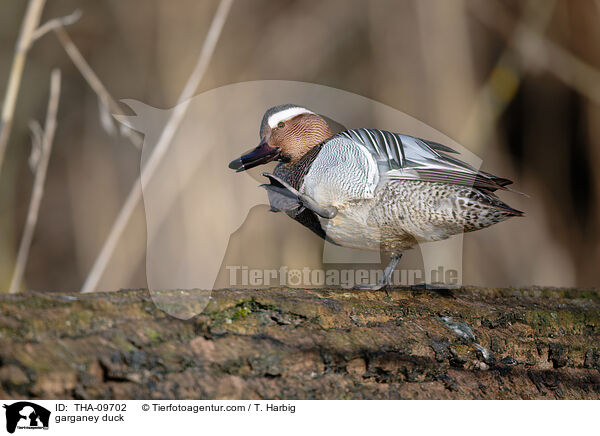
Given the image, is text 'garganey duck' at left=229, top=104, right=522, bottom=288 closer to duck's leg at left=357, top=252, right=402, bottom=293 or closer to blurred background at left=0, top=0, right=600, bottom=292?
duck's leg at left=357, top=252, right=402, bottom=293

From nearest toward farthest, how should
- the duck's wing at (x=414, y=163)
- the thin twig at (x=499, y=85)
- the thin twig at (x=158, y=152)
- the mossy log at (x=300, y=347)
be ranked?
the mossy log at (x=300, y=347), the duck's wing at (x=414, y=163), the thin twig at (x=158, y=152), the thin twig at (x=499, y=85)

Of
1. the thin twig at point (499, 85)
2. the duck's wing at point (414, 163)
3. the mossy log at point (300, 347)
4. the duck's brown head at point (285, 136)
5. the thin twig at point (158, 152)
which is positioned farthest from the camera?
the thin twig at point (499, 85)

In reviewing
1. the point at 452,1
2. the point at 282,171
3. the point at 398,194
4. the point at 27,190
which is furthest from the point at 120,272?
the point at 452,1

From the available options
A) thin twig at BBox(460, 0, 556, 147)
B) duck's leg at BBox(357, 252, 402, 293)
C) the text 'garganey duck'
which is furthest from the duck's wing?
thin twig at BBox(460, 0, 556, 147)

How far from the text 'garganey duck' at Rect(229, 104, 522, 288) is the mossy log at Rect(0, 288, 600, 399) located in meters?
0.16

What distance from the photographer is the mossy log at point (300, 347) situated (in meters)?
0.92

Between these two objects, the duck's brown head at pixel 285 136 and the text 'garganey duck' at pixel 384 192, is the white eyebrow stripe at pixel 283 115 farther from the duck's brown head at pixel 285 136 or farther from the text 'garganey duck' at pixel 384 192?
the text 'garganey duck' at pixel 384 192

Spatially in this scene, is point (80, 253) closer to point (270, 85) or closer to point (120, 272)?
point (120, 272)

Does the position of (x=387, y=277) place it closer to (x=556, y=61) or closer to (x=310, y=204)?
(x=310, y=204)

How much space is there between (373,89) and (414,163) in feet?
5.61

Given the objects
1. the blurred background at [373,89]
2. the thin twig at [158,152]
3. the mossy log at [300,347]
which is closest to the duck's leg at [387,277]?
the mossy log at [300,347]

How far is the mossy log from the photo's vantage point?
917 millimetres

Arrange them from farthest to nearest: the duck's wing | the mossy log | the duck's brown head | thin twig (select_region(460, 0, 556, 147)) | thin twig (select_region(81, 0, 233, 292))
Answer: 1. thin twig (select_region(460, 0, 556, 147))
2. thin twig (select_region(81, 0, 233, 292))
3. the duck's brown head
4. the duck's wing
5. the mossy log

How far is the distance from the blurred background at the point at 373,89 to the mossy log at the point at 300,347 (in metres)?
1.48
